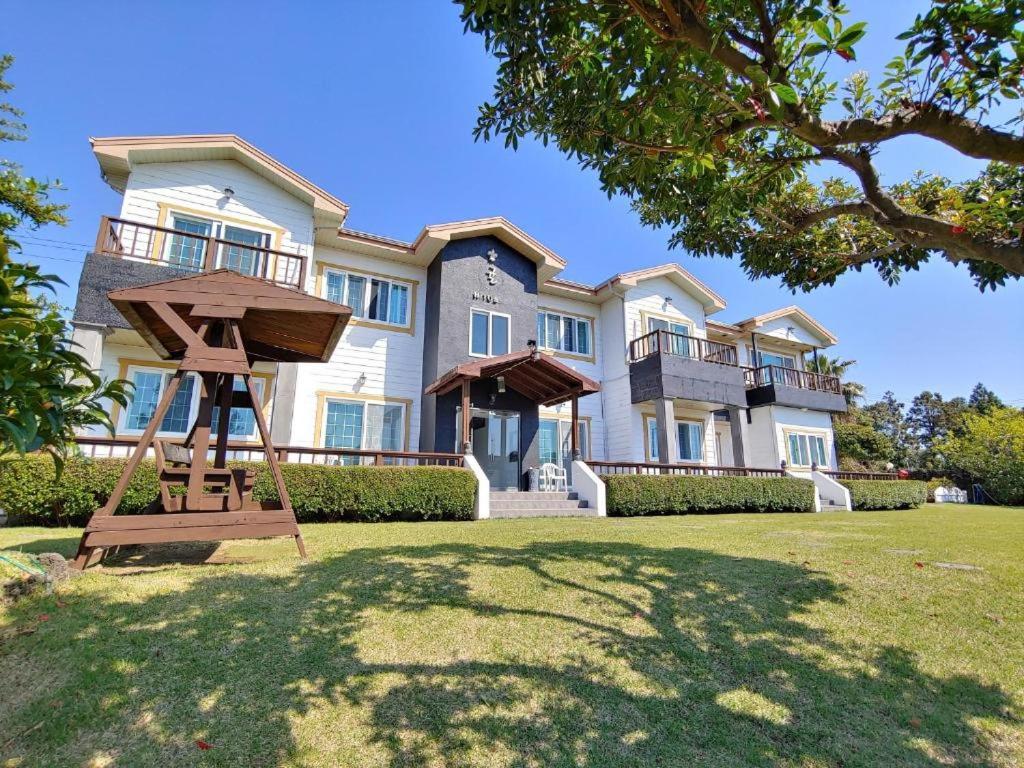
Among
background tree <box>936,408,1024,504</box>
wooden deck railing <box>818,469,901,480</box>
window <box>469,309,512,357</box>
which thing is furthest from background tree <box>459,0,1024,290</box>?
background tree <box>936,408,1024,504</box>


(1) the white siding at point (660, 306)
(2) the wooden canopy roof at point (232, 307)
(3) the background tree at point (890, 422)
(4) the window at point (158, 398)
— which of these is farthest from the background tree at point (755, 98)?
(3) the background tree at point (890, 422)

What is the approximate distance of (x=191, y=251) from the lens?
12164 mm

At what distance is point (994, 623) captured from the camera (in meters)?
4.20

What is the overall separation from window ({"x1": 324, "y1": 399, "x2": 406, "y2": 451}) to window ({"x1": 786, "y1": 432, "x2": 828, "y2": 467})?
682 inches

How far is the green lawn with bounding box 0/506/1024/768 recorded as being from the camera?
8.14 feet

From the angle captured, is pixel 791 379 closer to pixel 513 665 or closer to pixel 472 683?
pixel 513 665

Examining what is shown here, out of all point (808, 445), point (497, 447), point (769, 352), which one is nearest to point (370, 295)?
point (497, 447)

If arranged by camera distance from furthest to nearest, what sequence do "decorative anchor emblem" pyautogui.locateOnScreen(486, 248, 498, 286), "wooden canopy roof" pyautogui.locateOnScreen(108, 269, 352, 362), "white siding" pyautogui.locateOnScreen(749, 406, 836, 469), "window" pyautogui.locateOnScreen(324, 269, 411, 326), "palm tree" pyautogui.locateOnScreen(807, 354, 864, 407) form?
"palm tree" pyautogui.locateOnScreen(807, 354, 864, 407), "white siding" pyautogui.locateOnScreen(749, 406, 836, 469), "decorative anchor emblem" pyautogui.locateOnScreen(486, 248, 498, 286), "window" pyautogui.locateOnScreen(324, 269, 411, 326), "wooden canopy roof" pyautogui.locateOnScreen(108, 269, 352, 362)

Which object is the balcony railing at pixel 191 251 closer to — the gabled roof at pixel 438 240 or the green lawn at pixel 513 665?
the gabled roof at pixel 438 240

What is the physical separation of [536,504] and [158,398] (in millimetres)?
9739

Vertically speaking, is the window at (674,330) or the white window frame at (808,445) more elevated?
the window at (674,330)

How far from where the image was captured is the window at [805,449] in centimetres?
2173

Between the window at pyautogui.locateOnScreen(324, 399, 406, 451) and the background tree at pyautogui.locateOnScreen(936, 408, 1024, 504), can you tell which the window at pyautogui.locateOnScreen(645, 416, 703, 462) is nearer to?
the window at pyautogui.locateOnScreen(324, 399, 406, 451)

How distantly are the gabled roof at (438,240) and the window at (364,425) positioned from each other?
4.71 meters
